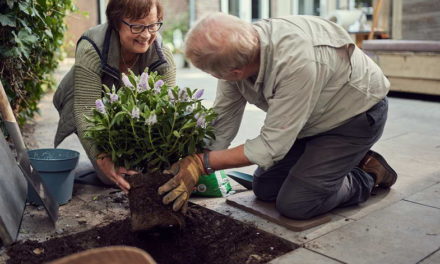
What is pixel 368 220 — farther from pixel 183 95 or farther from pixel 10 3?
pixel 10 3

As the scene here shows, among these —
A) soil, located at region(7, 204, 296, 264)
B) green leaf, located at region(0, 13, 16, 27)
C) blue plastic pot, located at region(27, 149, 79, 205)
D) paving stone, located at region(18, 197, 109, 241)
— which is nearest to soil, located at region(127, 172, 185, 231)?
soil, located at region(7, 204, 296, 264)

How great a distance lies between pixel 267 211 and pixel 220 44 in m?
0.97

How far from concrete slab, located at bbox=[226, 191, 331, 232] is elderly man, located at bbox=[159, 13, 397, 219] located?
0.12 ft

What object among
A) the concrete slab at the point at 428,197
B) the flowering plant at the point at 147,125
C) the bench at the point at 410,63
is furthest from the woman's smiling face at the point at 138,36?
the bench at the point at 410,63

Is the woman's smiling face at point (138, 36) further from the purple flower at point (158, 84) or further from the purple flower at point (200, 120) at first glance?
the purple flower at point (200, 120)

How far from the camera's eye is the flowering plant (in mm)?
2279

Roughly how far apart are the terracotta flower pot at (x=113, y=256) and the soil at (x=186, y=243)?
0.99 metres

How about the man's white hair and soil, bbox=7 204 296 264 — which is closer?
the man's white hair

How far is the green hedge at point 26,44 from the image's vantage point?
10.4 ft

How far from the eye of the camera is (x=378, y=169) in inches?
111

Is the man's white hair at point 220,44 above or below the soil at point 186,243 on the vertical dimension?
above

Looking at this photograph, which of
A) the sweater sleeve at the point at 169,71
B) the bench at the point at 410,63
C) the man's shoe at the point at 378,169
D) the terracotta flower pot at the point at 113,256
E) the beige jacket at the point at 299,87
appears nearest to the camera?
the terracotta flower pot at the point at 113,256

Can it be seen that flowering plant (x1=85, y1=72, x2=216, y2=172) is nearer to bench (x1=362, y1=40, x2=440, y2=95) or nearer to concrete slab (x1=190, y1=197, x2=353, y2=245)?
concrete slab (x1=190, y1=197, x2=353, y2=245)

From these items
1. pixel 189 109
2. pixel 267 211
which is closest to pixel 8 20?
pixel 189 109
